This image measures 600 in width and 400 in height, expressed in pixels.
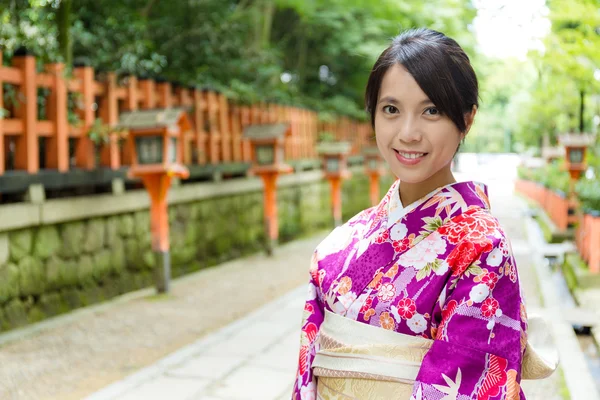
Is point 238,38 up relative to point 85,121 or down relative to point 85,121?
up

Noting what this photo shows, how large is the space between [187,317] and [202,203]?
3659 millimetres

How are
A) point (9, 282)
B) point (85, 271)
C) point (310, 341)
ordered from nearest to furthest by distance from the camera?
point (310, 341) → point (9, 282) → point (85, 271)

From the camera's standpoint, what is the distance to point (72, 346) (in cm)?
547

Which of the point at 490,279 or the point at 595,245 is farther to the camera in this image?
the point at 595,245

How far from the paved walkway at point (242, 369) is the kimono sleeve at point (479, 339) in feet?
9.34

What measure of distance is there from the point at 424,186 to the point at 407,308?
0.37m

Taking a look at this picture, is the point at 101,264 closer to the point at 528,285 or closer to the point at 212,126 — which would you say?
the point at 212,126

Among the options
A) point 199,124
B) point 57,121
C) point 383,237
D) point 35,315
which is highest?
point 199,124

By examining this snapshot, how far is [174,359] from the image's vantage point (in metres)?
5.10

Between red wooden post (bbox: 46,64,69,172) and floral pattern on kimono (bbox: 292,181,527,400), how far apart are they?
5480 mm

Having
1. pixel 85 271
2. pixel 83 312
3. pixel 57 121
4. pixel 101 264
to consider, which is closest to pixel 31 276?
pixel 83 312

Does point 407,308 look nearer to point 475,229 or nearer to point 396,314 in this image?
point 396,314

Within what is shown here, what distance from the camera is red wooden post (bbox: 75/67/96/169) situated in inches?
281

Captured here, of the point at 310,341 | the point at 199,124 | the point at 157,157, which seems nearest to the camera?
the point at 310,341
